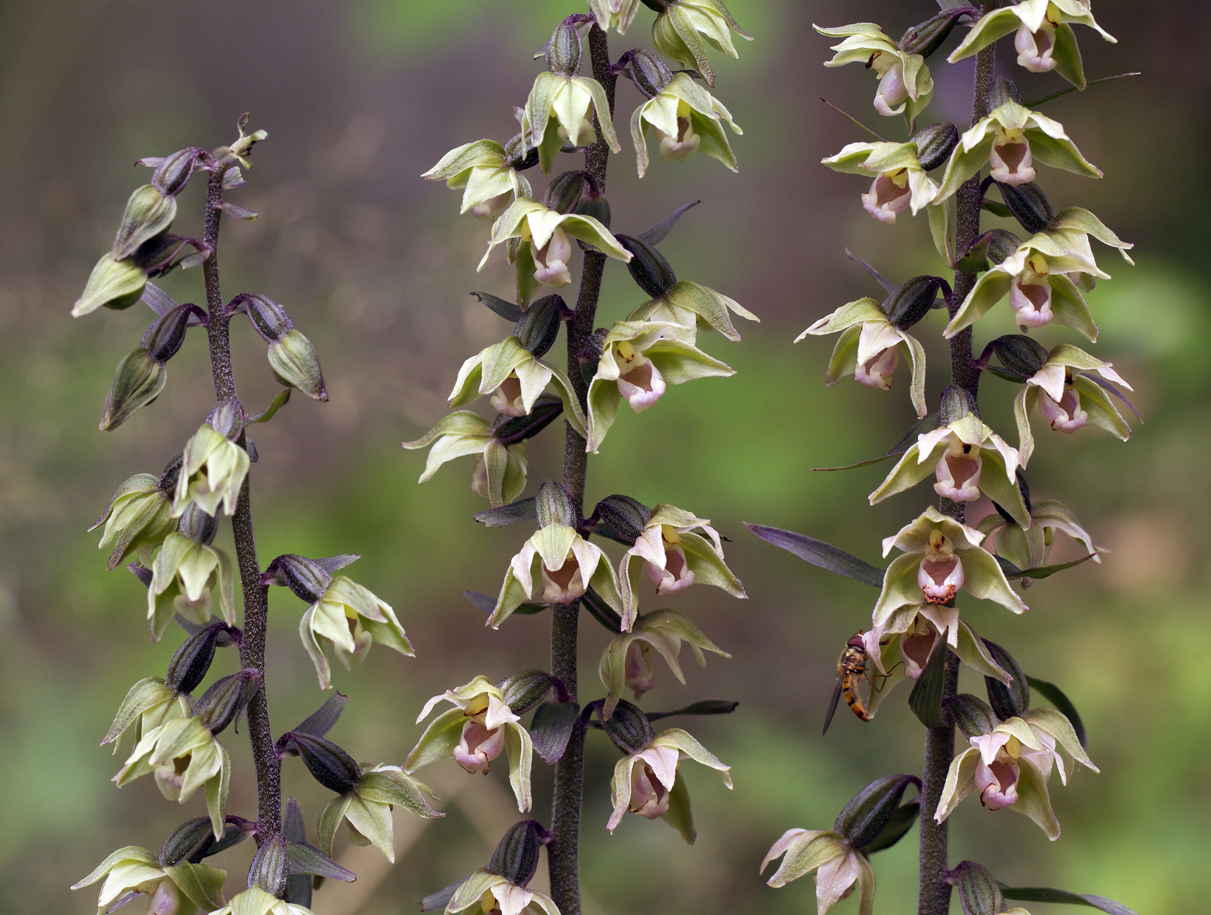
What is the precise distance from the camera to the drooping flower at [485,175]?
54.9 inches

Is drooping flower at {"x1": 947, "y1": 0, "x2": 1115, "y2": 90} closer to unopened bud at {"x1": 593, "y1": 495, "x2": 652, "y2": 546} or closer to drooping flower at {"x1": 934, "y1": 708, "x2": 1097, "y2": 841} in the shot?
unopened bud at {"x1": 593, "y1": 495, "x2": 652, "y2": 546}

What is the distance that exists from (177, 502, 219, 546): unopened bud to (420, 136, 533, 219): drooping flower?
463 millimetres

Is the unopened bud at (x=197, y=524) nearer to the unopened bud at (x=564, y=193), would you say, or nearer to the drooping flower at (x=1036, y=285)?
the unopened bud at (x=564, y=193)

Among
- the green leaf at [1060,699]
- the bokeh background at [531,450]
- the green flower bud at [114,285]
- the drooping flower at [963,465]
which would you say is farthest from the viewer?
the bokeh background at [531,450]

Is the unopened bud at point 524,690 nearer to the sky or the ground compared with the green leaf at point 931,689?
nearer to the sky

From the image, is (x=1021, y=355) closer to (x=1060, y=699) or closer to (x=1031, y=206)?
(x=1031, y=206)

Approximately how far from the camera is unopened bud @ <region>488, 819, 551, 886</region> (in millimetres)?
1449

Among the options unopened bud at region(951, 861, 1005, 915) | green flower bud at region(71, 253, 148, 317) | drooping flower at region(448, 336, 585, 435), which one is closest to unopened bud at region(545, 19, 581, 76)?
drooping flower at region(448, 336, 585, 435)

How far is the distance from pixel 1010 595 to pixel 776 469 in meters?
1.73

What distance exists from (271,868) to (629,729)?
0.45m

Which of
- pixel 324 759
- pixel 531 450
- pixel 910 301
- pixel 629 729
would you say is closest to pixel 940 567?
pixel 910 301

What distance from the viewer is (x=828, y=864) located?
1.52m

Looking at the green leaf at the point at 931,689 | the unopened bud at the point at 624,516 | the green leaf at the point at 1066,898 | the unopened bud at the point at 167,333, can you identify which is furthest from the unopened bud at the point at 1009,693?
the unopened bud at the point at 167,333

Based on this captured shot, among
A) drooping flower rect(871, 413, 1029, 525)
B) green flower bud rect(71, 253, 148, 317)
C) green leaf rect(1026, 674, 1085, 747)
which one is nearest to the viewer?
green flower bud rect(71, 253, 148, 317)
